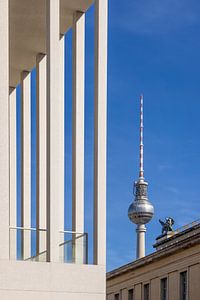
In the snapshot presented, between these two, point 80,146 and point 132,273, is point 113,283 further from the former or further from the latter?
point 80,146

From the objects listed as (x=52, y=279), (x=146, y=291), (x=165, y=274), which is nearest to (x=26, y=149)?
(x=52, y=279)

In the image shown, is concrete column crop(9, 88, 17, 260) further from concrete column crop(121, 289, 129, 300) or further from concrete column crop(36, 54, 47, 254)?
concrete column crop(121, 289, 129, 300)

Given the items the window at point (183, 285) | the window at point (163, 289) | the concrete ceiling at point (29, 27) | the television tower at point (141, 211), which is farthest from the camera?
the television tower at point (141, 211)

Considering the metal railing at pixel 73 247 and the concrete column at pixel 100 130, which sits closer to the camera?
the metal railing at pixel 73 247

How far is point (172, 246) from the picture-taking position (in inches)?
2322

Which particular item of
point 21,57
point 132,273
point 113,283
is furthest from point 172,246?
point 21,57

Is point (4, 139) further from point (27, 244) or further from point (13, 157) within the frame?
point (13, 157)

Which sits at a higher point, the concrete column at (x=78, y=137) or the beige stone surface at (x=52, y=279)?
the concrete column at (x=78, y=137)

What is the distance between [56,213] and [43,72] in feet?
22.9

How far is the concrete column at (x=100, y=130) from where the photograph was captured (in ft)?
73.4

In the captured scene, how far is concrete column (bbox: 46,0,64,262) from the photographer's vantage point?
71.0ft

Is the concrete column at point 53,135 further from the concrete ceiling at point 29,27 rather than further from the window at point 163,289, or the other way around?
the window at point 163,289

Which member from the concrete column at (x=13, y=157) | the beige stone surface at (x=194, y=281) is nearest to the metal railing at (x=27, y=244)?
the concrete column at (x=13, y=157)

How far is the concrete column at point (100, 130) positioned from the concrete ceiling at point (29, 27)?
136 cm
